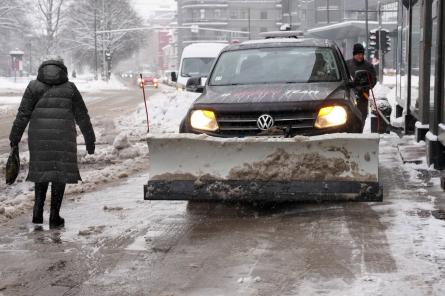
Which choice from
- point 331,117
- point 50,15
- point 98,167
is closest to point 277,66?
point 331,117

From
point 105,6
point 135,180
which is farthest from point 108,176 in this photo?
point 105,6

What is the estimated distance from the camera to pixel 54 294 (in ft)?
16.1

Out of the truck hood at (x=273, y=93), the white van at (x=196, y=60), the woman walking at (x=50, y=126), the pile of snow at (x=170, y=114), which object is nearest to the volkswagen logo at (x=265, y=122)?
the truck hood at (x=273, y=93)

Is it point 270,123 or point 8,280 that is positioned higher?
point 270,123

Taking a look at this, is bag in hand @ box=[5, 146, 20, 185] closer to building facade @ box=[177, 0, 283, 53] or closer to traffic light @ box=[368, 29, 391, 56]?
traffic light @ box=[368, 29, 391, 56]

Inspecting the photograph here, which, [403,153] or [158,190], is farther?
[403,153]

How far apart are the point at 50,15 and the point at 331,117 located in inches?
2774

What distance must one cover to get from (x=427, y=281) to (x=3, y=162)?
8.68m

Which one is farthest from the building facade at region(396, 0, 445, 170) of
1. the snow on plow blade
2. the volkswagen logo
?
the volkswagen logo

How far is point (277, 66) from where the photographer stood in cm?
851

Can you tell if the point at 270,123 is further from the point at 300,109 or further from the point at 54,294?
the point at 54,294

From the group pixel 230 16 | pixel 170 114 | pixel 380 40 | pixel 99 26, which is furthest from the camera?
pixel 230 16

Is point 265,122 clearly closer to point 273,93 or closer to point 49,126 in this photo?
point 273,93

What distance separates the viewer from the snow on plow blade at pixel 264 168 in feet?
22.0
